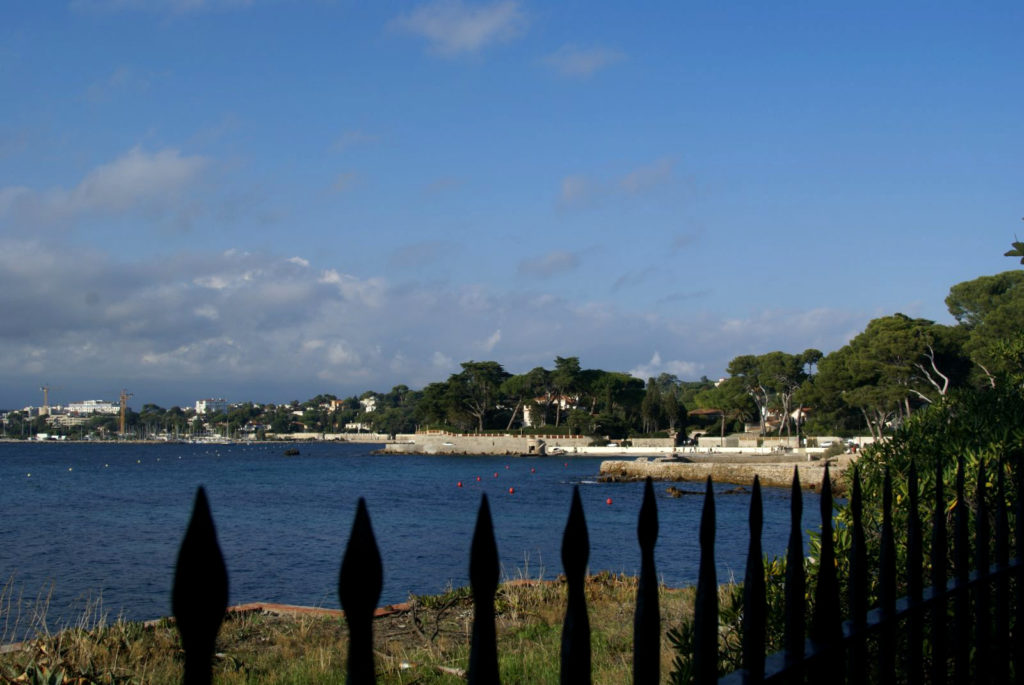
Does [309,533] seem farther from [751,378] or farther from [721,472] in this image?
[751,378]

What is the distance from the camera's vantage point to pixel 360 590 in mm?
947

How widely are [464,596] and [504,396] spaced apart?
10410cm

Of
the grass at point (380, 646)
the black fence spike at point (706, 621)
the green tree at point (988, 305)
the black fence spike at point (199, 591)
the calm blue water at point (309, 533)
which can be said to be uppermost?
the green tree at point (988, 305)

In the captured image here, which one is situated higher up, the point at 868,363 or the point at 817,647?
the point at 868,363

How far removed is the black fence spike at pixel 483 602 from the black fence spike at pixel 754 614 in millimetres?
492

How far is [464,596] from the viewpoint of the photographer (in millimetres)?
11352

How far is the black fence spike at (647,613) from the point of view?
4.06ft

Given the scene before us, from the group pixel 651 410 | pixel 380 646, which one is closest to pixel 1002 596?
pixel 380 646

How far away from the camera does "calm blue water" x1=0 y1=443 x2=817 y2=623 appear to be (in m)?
19.1

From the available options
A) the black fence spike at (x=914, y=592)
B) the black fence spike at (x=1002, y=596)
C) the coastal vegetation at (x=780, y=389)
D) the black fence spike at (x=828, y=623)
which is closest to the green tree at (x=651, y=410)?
the coastal vegetation at (x=780, y=389)

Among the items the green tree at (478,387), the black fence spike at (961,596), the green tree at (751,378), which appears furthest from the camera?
the green tree at (478,387)

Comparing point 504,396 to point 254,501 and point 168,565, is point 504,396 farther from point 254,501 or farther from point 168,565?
point 168,565

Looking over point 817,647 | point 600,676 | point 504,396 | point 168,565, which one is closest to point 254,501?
point 168,565

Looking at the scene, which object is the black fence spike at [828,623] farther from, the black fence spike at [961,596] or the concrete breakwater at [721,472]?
the concrete breakwater at [721,472]
